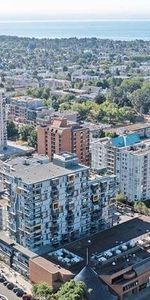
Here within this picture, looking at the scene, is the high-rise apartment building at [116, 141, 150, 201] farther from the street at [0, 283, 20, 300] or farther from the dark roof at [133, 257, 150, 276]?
the street at [0, 283, 20, 300]

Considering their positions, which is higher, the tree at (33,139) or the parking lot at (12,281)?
the tree at (33,139)

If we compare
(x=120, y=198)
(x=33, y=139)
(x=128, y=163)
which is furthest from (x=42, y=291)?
(x=33, y=139)

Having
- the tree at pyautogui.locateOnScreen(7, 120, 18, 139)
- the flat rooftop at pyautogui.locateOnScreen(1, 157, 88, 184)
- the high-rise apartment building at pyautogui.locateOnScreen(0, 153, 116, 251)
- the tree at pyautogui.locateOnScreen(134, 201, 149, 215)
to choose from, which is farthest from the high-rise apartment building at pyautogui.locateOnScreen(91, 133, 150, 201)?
the tree at pyautogui.locateOnScreen(7, 120, 18, 139)

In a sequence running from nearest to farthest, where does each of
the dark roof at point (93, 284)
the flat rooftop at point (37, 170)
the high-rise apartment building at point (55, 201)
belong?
the dark roof at point (93, 284)
the high-rise apartment building at point (55, 201)
the flat rooftop at point (37, 170)

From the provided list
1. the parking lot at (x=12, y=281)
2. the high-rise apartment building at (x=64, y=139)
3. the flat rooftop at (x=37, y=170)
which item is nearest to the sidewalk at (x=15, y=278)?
the parking lot at (x=12, y=281)

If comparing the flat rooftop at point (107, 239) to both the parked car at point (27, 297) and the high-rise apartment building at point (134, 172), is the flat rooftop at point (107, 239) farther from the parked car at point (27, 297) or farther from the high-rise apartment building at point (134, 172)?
the high-rise apartment building at point (134, 172)

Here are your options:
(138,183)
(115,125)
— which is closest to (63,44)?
(115,125)
